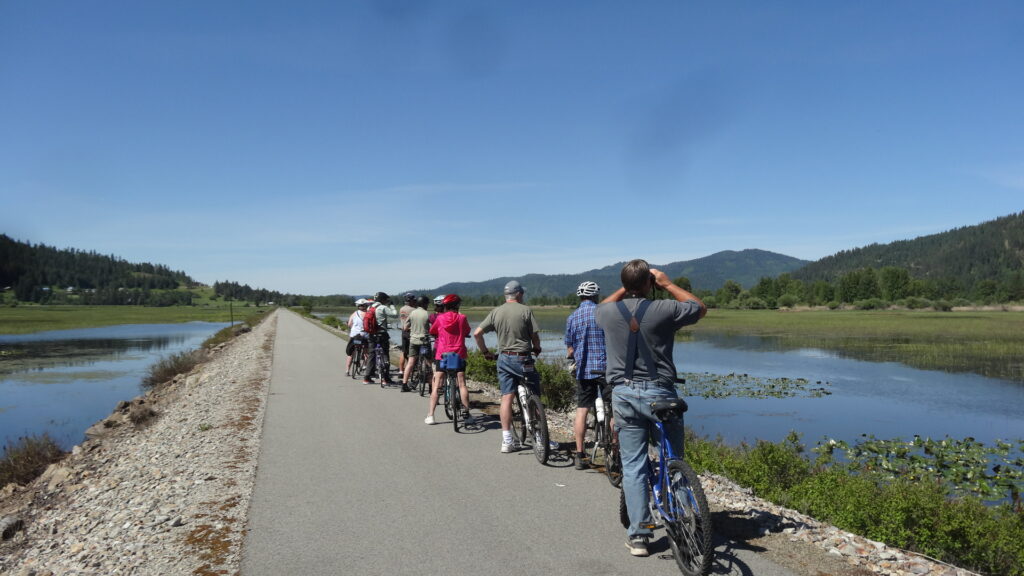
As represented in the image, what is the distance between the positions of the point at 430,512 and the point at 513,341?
8.09 feet

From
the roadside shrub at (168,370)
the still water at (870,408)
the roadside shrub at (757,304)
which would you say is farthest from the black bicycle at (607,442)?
the roadside shrub at (757,304)

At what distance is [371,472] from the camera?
697 cm

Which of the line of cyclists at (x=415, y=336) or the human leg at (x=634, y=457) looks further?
the line of cyclists at (x=415, y=336)

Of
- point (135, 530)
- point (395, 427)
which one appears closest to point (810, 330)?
point (395, 427)

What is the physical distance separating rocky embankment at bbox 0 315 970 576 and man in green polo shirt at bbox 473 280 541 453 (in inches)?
76.6

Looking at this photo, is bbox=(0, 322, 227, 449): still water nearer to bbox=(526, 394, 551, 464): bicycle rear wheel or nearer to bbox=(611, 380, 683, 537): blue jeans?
bbox=(526, 394, 551, 464): bicycle rear wheel

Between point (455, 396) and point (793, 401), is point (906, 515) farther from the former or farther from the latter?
point (793, 401)

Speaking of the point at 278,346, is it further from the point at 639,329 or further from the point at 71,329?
the point at 71,329

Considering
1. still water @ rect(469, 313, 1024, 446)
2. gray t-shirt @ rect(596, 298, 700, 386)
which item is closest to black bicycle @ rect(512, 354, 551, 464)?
gray t-shirt @ rect(596, 298, 700, 386)

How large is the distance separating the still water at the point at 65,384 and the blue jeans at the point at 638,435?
15378mm

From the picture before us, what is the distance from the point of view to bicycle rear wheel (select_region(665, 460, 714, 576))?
3.79 m

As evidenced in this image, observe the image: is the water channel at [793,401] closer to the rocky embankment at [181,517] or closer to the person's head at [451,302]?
the rocky embankment at [181,517]

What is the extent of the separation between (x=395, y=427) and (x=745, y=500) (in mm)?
5676

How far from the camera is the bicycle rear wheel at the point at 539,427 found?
7.09m
